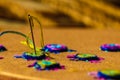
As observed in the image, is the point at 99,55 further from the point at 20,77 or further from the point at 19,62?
the point at 20,77

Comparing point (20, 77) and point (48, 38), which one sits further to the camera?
point (48, 38)

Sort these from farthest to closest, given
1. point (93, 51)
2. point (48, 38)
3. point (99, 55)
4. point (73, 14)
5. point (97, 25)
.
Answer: point (73, 14)
point (97, 25)
point (48, 38)
point (93, 51)
point (99, 55)

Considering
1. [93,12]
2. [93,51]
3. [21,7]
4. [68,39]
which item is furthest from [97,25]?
[93,51]

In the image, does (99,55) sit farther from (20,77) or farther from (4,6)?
(4,6)

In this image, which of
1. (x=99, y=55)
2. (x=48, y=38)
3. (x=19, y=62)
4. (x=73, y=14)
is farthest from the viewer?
(x=73, y=14)

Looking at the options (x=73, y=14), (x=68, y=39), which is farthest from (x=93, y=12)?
(x=68, y=39)

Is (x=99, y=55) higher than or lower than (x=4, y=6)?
lower
